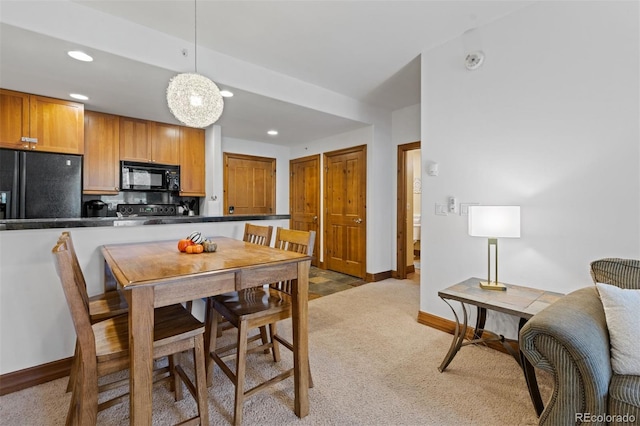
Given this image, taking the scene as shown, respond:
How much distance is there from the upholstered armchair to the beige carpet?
0.51 m

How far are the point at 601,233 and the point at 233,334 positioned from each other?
9.28ft

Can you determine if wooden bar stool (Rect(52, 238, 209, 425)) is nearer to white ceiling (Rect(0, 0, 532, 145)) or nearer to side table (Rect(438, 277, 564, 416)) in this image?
side table (Rect(438, 277, 564, 416))

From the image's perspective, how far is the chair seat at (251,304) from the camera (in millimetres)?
1618

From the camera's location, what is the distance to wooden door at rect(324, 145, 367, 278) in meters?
4.45

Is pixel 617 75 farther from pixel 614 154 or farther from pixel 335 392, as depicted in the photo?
pixel 335 392

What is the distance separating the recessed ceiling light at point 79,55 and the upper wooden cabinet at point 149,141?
1551 millimetres

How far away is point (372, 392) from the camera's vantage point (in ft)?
5.83

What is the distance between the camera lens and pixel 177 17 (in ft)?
7.28

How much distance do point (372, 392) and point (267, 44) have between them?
2.84 meters

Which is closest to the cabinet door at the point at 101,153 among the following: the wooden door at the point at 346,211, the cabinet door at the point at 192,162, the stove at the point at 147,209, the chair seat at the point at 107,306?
the stove at the point at 147,209

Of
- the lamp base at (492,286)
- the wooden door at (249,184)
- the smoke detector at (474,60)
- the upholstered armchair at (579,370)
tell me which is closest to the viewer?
the upholstered armchair at (579,370)

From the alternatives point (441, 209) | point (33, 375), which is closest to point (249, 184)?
point (441, 209)

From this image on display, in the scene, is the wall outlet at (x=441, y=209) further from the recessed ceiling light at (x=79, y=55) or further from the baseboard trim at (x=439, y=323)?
the recessed ceiling light at (x=79, y=55)

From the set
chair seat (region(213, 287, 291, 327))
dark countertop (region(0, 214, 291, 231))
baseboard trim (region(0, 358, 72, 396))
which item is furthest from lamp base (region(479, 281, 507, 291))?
baseboard trim (region(0, 358, 72, 396))
